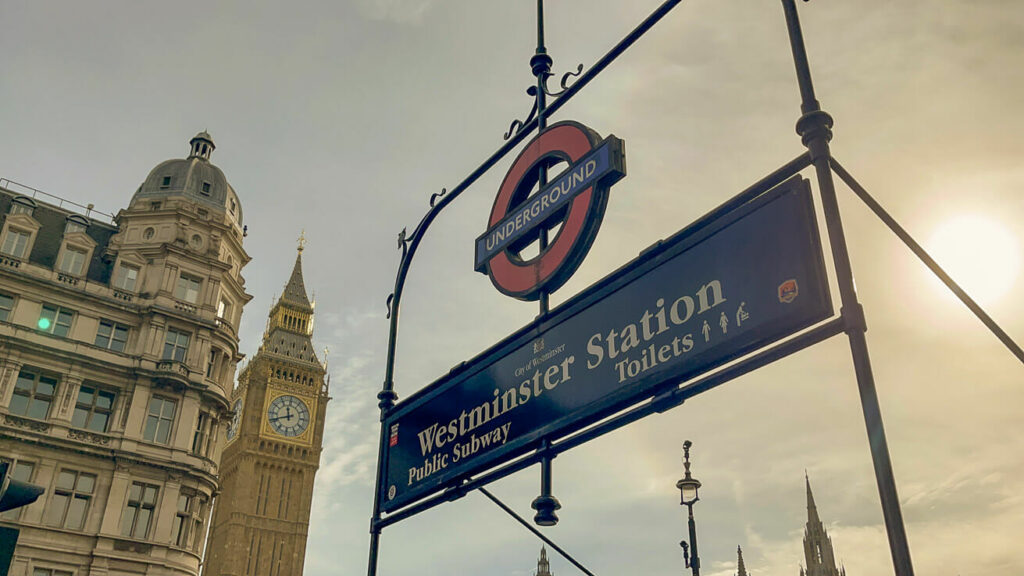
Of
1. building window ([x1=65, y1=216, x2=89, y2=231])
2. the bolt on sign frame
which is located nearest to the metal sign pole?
the bolt on sign frame

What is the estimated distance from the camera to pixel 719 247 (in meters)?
4.40

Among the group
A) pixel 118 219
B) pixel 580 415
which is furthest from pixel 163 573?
pixel 580 415

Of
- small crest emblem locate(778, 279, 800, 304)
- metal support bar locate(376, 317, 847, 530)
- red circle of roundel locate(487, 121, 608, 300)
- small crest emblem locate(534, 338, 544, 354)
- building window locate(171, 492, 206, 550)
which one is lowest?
metal support bar locate(376, 317, 847, 530)

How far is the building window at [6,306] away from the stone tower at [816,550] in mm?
82502

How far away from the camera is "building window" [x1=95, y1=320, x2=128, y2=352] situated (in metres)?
33.2

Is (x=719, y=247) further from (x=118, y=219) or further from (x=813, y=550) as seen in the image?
(x=813, y=550)

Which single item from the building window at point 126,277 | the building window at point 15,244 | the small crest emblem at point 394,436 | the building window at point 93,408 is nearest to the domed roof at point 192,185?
the building window at point 126,277

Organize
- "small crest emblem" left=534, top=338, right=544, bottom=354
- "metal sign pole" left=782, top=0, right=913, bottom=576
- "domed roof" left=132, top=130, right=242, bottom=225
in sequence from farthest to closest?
"domed roof" left=132, top=130, right=242, bottom=225 < "small crest emblem" left=534, top=338, right=544, bottom=354 < "metal sign pole" left=782, top=0, right=913, bottom=576

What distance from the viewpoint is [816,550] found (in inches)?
3627

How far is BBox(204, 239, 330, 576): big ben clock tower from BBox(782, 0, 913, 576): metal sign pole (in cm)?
9600

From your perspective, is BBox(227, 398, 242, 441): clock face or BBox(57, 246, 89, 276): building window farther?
BBox(227, 398, 242, 441): clock face

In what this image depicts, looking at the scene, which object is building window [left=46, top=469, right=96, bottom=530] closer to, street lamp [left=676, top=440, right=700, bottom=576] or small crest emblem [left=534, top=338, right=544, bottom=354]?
street lamp [left=676, top=440, right=700, bottom=576]

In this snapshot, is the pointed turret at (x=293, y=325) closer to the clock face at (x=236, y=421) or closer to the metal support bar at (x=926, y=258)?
the clock face at (x=236, y=421)

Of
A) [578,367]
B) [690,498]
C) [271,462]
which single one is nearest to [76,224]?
[690,498]
